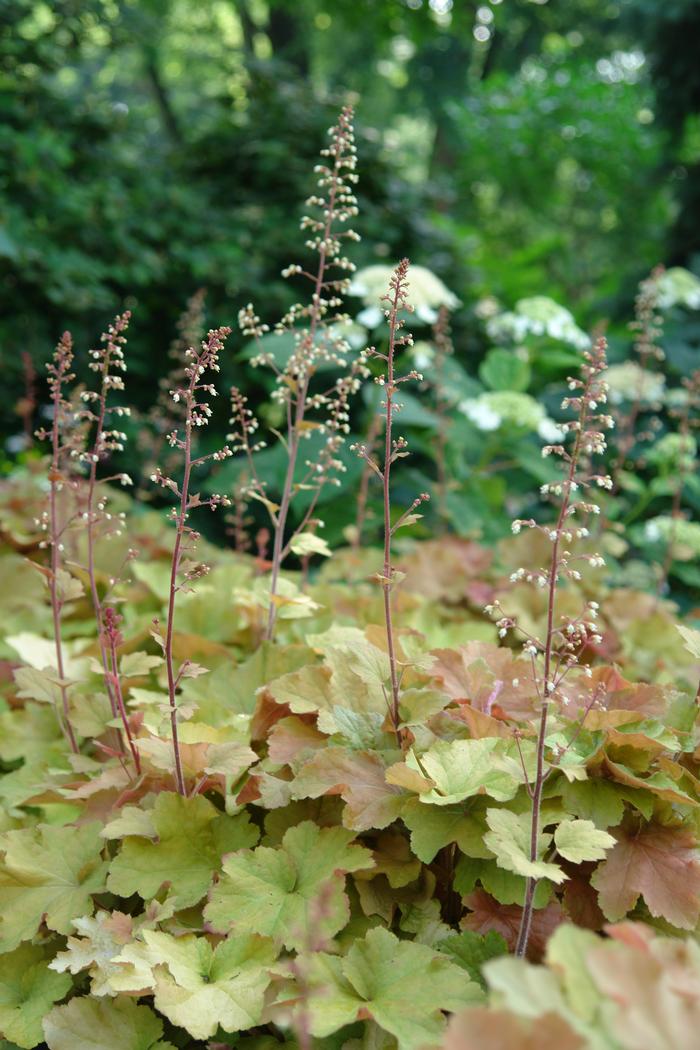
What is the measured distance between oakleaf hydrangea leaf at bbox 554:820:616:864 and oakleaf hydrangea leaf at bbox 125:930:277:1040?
393mm

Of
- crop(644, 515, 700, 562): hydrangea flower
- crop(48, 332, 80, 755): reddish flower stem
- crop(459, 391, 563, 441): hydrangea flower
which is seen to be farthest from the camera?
crop(459, 391, 563, 441): hydrangea flower

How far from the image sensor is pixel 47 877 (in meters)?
1.41

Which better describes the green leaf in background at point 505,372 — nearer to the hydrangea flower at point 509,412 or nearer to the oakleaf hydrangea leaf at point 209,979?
the hydrangea flower at point 509,412

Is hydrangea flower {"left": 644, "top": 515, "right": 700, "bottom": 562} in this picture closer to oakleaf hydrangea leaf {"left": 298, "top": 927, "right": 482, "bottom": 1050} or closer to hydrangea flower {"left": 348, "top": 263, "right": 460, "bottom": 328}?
hydrangea flower {"left": 348, "top": 263, "right": 460, "bottom": 328}

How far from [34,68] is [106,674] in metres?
4.53

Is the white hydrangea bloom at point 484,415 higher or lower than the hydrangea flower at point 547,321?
lower

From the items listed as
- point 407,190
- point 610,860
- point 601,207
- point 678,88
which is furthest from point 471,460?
point 601,207

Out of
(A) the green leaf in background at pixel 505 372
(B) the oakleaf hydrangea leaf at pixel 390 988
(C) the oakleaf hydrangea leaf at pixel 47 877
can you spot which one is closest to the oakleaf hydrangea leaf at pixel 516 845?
(B) the oakleaf hydrangea leaf at pixel 390 988

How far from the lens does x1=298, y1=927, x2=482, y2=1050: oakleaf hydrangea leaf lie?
1050mm

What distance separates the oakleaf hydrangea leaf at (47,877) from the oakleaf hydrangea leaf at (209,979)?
0.68ft

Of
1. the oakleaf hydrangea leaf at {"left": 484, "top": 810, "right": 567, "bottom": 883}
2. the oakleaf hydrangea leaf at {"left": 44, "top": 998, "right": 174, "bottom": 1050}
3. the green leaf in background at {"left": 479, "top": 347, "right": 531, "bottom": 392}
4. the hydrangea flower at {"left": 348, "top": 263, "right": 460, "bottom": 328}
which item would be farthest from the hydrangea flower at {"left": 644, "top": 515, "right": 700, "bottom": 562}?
the oakleaf hydrangea leaf at {"left": 44, "top": 998, "right": 174, "bottom": 1050}

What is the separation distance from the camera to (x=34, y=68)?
16.2 feet

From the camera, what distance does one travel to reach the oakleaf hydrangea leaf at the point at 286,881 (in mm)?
1226

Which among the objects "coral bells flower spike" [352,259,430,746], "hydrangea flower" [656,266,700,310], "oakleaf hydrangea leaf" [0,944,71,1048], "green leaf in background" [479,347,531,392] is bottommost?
"oakleaf hydrangea leaf" [0,944,71,1048]
